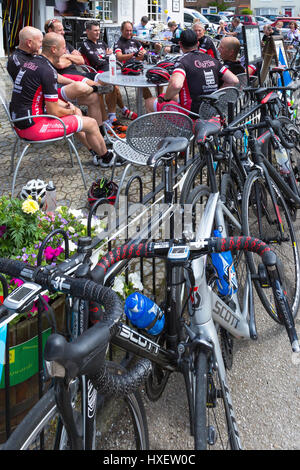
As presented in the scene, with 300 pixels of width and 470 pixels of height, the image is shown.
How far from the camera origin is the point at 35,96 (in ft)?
16.5

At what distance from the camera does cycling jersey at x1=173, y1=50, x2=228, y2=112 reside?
5.38 meters

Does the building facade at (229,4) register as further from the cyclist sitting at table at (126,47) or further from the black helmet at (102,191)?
the black helmet at (102,191)

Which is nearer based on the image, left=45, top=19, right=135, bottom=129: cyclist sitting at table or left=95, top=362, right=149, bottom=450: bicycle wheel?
left=95, top=362, right=149, bottom=450: bicycle wheel

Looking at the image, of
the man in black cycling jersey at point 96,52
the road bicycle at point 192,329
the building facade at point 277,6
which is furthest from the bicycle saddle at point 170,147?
the building facade at point 277,6

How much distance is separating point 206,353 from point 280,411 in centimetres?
95

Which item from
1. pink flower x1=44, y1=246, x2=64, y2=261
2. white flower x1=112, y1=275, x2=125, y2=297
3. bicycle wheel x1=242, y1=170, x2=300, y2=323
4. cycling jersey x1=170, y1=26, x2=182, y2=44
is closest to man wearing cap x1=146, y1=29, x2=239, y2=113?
bicycle wheel x1=242, y1=170, x2=300, y2=323

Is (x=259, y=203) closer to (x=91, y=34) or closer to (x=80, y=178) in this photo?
(x=80, y=178)

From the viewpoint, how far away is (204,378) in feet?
6.29

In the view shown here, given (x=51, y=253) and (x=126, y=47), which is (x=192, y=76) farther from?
(x=126, y=47)

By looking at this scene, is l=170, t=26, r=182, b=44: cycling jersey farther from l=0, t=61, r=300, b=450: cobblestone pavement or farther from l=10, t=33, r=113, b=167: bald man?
l=0, t=61, r=300, b=450: cobblestone pavement

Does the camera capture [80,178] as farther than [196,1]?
No

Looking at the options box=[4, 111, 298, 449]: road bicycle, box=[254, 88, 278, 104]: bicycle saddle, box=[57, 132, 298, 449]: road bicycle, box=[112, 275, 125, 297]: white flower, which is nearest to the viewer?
box=[4, 111, 298, 449]: road bicycle

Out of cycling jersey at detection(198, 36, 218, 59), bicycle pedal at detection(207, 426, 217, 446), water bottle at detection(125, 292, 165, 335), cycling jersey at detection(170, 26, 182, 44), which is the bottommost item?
cycling jersey at detection(170, 26, 182, 44)

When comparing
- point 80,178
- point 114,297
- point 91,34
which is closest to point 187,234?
point 114,297
